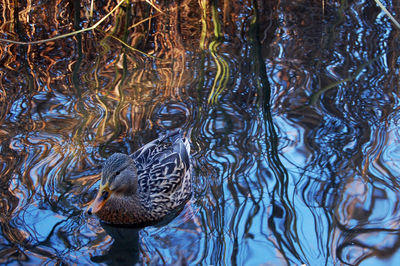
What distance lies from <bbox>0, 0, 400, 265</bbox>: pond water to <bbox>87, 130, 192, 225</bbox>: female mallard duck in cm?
13

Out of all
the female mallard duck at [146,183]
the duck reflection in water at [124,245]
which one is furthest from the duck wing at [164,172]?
the duck reflection in water at [124,245]

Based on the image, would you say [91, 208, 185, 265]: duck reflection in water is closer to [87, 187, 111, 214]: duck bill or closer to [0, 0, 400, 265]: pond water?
→ [0, 0, 400, 265]: pond water

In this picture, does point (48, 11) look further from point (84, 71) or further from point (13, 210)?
point (13, 210)

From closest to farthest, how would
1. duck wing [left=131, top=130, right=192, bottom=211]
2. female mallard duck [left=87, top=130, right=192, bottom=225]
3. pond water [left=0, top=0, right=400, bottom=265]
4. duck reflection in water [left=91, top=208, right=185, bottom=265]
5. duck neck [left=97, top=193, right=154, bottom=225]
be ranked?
duck reflection in water [left=91, top=208, right=185, bottom=265] → pond water [left=0, top=0, right=400, bottom=265] → female mallard duck [left=87, top=130, right=192, bottom=225] → duck neck [left=97, top=193, right=154, bottom=225] → duck wing [left=131, top=130, right=192, bottom=211]

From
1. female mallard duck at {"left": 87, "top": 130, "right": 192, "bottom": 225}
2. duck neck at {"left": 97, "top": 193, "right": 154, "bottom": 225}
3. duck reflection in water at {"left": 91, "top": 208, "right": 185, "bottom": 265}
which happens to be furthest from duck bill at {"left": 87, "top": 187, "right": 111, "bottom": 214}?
duck reflection in water at {"left": 91, "top": 208, "right": 185, "bottom": 265}

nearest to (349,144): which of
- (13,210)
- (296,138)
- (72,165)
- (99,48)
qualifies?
(296,138)

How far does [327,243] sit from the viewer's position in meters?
3.87

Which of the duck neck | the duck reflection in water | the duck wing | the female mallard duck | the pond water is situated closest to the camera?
the duck reflection in water

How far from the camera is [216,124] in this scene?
529 cm

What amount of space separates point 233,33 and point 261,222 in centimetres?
371

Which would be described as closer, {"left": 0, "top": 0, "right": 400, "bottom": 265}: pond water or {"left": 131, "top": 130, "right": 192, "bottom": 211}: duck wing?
{"left": 0, "top": 0, "right": 400, "bottom": 265}: pond water

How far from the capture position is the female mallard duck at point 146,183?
4.04 meters

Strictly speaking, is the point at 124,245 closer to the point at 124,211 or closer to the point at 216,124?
the point at 124,211

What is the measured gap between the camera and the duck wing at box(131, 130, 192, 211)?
174 inches
